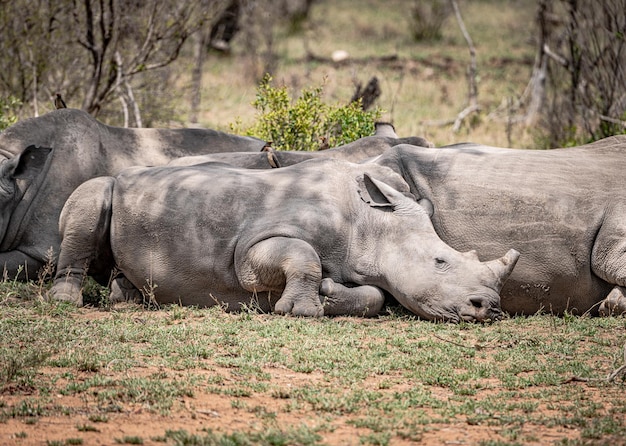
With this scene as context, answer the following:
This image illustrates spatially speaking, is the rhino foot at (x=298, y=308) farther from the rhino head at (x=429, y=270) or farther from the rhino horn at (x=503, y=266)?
the rhino horn at (x=503, y=266)

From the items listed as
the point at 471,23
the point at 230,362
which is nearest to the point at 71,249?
the point at 230,362

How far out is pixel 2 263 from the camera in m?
8.23

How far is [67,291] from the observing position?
7.72 m

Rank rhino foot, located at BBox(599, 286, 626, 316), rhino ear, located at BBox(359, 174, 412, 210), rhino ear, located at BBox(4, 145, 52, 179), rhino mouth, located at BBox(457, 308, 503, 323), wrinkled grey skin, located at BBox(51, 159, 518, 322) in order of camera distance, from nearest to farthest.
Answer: rhino mouth, located at BBox(457, 308, 503, 323)
wrinkled grey skin, located at BBox(51, 159, 518, 322)
rhino foot, located at BBox(599, 286, 626, 316)
rhino ear, located at BBox(359, 174, 412, 210)
rhino ear, located at BBox(4, 145, 52, 179)

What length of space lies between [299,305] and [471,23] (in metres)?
27.8

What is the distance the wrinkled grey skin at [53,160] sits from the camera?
27.2 ft

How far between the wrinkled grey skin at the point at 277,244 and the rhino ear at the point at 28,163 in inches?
18.3

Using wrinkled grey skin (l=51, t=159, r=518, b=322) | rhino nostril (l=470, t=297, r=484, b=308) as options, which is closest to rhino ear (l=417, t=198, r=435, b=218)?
wrinkled grey skin (l=51, t=159, r=518, b=322)

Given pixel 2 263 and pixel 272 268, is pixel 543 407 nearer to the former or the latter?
pixel 272 268

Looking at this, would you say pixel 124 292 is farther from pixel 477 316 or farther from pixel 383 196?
pixel 477 316

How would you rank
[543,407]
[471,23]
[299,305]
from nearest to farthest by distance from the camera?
1. [543,407]
2. [299,305]
3. [471,23]

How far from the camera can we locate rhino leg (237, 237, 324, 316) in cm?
707

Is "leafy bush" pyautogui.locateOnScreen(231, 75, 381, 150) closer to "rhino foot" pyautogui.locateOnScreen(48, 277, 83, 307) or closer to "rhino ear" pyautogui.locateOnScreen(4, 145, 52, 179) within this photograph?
"rhino ear" pyautogui.locateOnScreen(4, 145, 52, 179)

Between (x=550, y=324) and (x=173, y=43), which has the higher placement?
(x=173, y=43)
